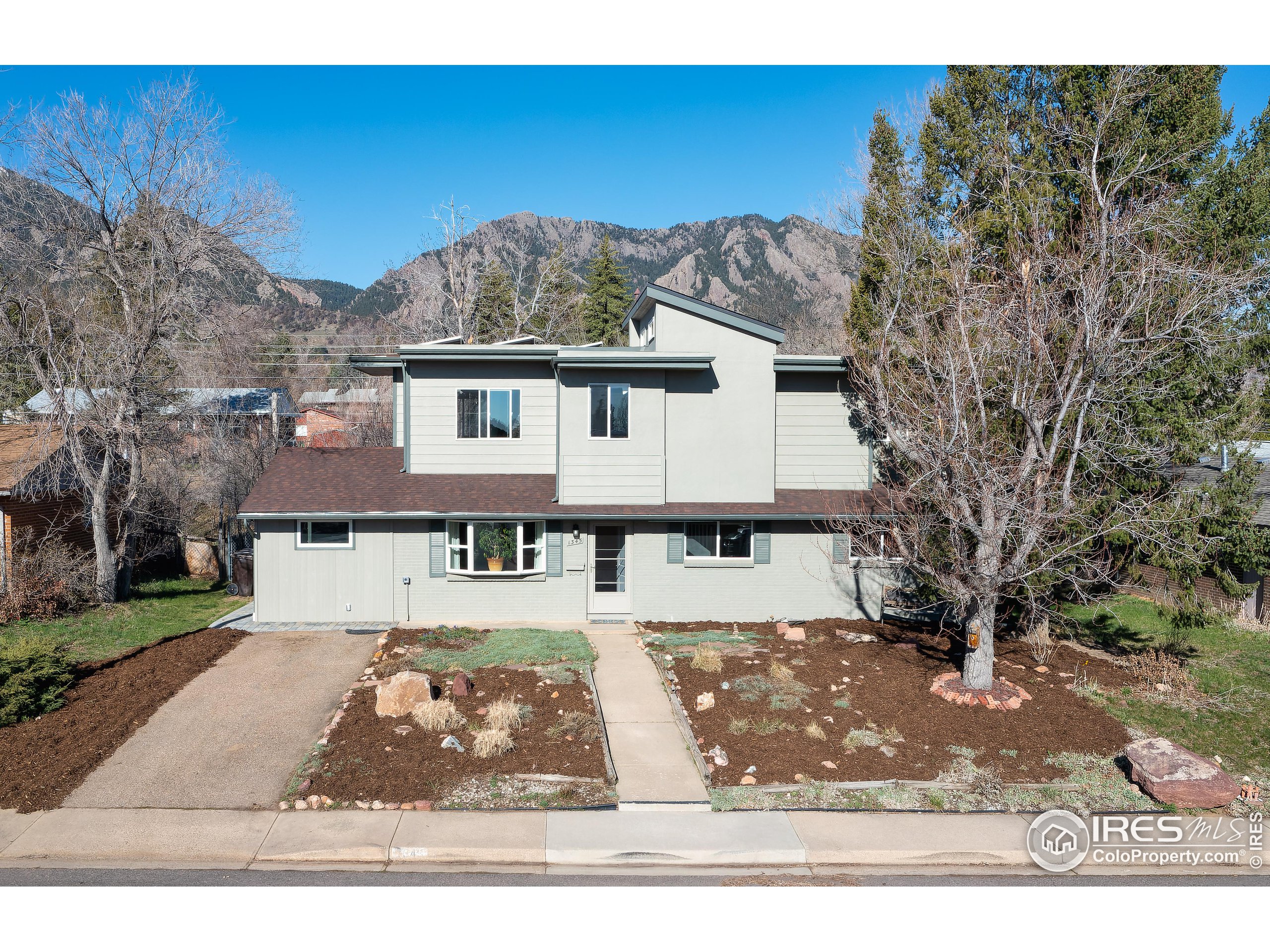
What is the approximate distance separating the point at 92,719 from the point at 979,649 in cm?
1342

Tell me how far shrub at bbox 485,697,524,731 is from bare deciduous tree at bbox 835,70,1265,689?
642 cm

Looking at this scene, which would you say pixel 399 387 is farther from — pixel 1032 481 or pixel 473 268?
pixel 473 268

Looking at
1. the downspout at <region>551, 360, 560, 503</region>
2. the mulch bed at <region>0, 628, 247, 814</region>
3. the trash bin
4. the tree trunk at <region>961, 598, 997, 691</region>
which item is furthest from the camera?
the trash bin

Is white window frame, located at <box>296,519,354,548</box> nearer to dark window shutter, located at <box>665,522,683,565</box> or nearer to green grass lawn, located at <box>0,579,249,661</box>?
green grass lawn, located at <box>0,579,249,661</box>

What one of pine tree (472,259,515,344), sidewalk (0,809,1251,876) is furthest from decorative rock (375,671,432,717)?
pine tree (472,259,515,344)

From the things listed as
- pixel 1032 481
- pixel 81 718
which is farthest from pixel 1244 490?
pixel 81 718

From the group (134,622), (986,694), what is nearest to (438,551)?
(134,622)

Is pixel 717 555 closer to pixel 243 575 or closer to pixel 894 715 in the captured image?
pixel 894 715

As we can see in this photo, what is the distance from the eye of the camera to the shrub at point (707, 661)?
13.1 meters

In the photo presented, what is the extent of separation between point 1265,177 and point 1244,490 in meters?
5.34

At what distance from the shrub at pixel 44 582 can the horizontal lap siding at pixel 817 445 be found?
1644 cm

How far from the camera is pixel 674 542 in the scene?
16.7 meters

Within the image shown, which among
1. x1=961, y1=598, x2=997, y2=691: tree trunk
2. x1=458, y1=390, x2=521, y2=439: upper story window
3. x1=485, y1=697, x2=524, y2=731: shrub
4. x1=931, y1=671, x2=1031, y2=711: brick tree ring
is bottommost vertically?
x1=931, y1=671, x2=1031, y2=711: brick tree ring

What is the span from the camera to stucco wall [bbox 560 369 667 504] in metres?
16.4
